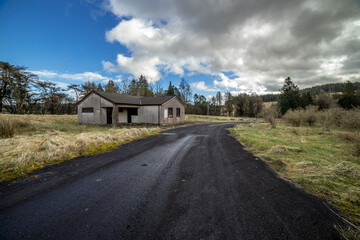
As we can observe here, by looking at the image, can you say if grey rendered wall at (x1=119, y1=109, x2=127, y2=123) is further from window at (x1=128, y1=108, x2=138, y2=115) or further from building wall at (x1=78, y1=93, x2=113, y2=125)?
building wall at (x1=78, y1=93, x2=113, y2=125)

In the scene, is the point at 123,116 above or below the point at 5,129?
above

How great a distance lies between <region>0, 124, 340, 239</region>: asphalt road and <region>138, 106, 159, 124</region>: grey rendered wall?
1554 centimetres

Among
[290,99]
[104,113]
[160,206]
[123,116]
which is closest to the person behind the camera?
[160,206]

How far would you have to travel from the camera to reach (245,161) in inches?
207

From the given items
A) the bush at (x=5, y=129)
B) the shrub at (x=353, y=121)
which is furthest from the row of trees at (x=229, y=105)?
the bush at (x=5, y=129)

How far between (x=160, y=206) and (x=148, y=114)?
18.4 metres

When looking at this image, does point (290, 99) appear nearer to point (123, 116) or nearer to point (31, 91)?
point (123, 116)

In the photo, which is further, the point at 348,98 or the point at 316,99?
the point at 316,99

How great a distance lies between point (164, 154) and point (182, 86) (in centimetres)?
4740

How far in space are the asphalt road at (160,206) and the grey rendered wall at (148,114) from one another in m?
15.5

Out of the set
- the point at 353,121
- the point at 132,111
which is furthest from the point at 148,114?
the point at 353,121

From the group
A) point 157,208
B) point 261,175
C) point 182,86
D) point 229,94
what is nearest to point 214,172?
point 261,175

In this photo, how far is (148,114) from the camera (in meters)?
20.4

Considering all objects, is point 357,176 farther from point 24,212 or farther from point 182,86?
point 182,86
